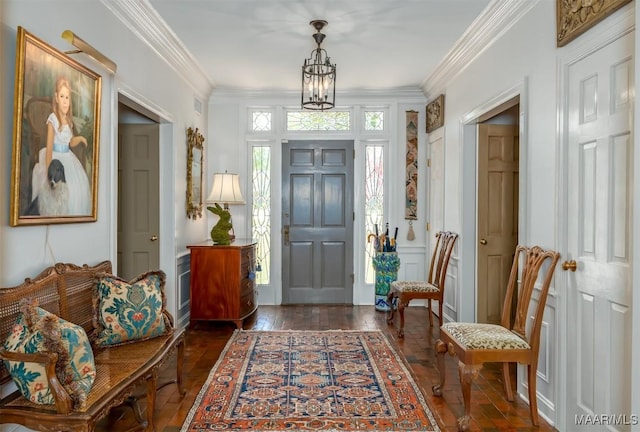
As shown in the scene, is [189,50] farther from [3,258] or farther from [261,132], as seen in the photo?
[3,258]

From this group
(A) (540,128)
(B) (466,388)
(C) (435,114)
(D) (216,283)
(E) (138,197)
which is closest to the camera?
(B) (466,388)

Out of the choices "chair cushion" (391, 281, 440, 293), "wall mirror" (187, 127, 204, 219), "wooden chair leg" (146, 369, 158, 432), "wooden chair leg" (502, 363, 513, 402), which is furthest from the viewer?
"wall mirror" (187, 127, 204, 219)

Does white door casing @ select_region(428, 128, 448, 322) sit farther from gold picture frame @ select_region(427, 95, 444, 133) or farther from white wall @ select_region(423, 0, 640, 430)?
white wall @ select_region(423, 0, 640, 430)

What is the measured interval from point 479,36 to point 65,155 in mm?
3295

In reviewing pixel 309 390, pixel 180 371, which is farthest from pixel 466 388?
pixel 180 371

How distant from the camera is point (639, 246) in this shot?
1805 millimetres

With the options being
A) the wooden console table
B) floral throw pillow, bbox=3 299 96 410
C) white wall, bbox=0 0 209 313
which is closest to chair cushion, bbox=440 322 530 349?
A: floral throw pillow, bbox=3 299 96 410

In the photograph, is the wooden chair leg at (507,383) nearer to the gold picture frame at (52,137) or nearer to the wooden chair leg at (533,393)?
the wooden chair leg at (533,393)

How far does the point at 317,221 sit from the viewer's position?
19.7 feet

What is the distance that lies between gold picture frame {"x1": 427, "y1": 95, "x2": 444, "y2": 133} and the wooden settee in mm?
3730

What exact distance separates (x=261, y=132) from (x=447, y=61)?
8.12 feet

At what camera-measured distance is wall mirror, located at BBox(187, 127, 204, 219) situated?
500 cm

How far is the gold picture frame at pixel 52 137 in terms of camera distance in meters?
2.15

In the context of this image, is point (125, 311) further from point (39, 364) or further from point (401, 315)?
point (401, 315)
